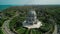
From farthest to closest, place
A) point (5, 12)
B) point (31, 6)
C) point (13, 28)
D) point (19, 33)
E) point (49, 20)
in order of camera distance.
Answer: point (31, 6) → point (5, 12) → point (49, 20) → point (13, 28) → point (19, 33)

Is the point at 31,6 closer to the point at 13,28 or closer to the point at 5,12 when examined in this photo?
the point at 5,12

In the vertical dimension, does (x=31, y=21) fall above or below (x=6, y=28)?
above

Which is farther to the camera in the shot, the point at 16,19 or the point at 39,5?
the point at 39,5

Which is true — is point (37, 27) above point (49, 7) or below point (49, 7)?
below

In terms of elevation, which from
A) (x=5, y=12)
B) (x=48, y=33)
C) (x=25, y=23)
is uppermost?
(x=5, y=12)

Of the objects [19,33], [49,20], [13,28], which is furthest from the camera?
[49,20]

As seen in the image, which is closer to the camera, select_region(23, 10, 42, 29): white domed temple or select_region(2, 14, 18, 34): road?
select_region(2, 14, 18, 34): road

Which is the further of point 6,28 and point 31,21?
point 31,21

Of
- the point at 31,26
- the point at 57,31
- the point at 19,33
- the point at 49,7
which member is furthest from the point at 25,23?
the point at 49,7

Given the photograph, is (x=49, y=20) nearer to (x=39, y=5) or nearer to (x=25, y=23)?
(x=25, y=23)

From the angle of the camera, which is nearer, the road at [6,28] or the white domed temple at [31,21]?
the road at [6,28]
